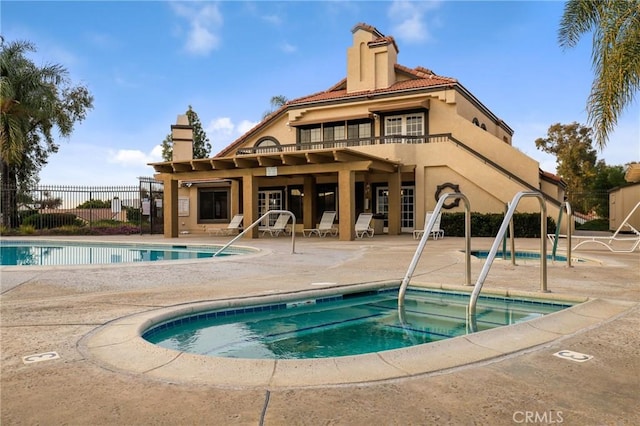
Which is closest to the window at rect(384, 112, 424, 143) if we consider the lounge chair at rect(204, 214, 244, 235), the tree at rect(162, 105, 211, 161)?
the lounge chair at rect(204, 214, 244, 235)

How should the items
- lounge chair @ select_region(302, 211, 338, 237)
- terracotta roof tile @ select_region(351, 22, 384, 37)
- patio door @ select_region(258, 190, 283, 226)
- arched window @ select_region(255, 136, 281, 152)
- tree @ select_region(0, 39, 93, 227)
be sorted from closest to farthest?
lounge chair @ select_region(302, 211, 338, 237), tree @ select_region(0, 39, 93, 227), terracotta roof tile @ select_region(351, 22, 384, 37), patio door @ select_region(258, 190, 283, 226), arched window @ select_region(255, 136, 281, 152)

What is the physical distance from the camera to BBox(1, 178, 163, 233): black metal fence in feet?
75.0

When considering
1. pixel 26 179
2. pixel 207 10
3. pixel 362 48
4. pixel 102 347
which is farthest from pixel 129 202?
pixel 102 347

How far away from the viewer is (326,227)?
65.2 feet

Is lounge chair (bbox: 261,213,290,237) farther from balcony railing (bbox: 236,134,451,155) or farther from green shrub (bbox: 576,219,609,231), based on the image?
green shrub (bbox: 576,219,609,231)

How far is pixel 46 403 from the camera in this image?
246 cm

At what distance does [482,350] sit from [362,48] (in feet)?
76.8

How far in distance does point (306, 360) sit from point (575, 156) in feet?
137

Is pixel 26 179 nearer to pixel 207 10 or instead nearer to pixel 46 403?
pixel 207 10

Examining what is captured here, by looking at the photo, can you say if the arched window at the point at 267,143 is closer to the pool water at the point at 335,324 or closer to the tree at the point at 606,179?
the pool water at the point at 335,324

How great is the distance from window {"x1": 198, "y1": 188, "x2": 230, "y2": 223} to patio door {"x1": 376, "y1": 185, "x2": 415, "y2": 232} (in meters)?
9.32

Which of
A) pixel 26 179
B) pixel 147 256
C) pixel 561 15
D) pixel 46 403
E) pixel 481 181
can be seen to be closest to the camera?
pixel 46 403

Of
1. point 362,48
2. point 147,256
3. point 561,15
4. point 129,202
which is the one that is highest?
point 362,48

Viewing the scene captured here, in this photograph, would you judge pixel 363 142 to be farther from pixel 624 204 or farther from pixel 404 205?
pixel 624 204
